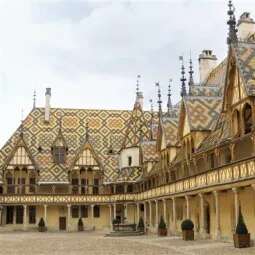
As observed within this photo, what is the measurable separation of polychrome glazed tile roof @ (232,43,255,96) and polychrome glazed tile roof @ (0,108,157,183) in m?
26.5

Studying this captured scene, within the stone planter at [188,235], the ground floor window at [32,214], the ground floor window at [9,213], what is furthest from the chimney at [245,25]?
the ground floor window at [9,213]

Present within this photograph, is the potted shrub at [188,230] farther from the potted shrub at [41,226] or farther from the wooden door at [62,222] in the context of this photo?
the wooden door at [62,222]

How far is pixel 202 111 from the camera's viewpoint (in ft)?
92.2

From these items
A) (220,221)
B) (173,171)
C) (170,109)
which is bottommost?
(220,221)

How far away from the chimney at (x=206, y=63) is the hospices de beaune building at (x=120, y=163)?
0.36ft

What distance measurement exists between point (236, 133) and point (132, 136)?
25781mm

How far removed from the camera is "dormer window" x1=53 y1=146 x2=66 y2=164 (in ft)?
151

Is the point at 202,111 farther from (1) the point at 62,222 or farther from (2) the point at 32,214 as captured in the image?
(2) the point at 32,214

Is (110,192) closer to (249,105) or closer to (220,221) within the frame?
(220,221)

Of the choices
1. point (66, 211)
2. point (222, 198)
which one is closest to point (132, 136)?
point (66, 211)

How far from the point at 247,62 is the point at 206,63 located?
26566mm

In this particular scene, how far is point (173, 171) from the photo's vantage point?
32.4 m

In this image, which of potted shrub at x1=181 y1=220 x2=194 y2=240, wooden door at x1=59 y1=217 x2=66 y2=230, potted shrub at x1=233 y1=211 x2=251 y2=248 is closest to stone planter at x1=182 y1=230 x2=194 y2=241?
potted shrub at x1=181 y1=220 x2=194 y2=240

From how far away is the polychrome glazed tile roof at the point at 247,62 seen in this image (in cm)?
1952
